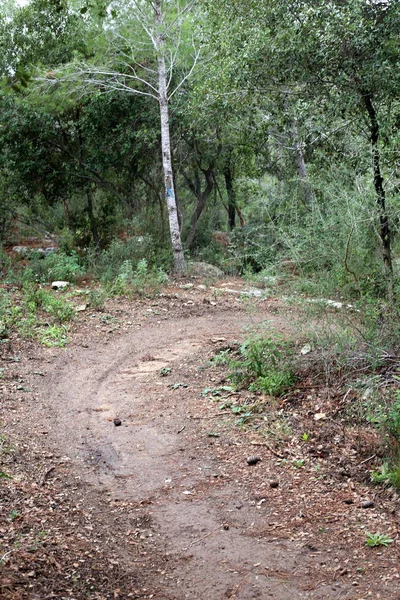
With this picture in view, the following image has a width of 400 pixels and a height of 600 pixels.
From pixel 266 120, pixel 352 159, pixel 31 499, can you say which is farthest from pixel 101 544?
pixel 266 120

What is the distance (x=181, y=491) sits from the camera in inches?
190

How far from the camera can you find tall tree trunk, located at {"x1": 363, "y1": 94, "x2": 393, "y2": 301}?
650cm

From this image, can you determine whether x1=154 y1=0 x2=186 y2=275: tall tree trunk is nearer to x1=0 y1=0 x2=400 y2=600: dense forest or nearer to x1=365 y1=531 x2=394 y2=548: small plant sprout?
x1=0 y1=0 x2=400 y2=600: dense forest

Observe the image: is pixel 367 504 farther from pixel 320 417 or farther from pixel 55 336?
pixel 55 336

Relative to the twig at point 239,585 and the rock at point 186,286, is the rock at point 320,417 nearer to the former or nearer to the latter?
the twig at point 239,585

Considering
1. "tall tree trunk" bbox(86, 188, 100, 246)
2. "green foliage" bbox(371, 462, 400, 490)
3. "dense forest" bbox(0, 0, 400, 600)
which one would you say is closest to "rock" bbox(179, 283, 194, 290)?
"dense forest" bbox(0, 0, 400, 600)

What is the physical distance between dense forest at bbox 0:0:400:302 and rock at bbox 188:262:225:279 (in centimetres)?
41

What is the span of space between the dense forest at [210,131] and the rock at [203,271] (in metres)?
0.41

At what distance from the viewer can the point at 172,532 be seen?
4215 millimetres

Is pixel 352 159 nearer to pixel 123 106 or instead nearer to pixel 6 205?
pixel 123 106

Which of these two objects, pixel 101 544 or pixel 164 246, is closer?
pixel 101 544

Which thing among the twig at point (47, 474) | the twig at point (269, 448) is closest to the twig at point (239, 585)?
the twig at point (269, 448)

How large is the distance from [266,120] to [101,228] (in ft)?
33.7

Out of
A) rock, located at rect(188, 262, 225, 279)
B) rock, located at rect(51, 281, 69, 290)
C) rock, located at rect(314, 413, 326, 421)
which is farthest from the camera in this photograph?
rock, located at rect(188, 262, 225, 279)
